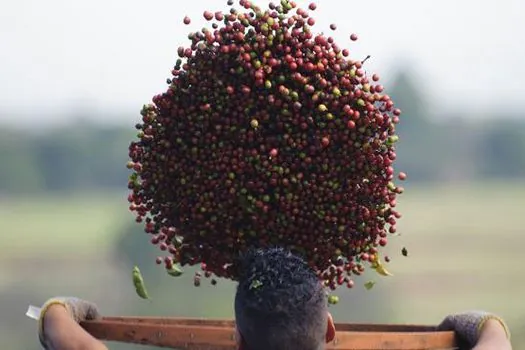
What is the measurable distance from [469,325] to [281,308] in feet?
4.12

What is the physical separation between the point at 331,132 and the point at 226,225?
570 millimetres

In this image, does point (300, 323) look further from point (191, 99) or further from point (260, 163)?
point (191, 99)

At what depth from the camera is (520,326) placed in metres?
45.6

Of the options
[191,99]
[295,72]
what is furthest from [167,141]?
[295,72]

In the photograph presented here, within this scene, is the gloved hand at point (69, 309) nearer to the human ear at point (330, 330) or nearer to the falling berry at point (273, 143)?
the falling berry at point (273, 143)

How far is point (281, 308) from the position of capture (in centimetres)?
404

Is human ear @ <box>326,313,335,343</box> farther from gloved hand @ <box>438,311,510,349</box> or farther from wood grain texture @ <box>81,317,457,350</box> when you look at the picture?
gloved hand @ <box>438,311,510,349</box>

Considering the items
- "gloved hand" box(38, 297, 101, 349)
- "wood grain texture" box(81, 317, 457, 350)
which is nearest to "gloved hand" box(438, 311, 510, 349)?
"wood grain texture" box(81, 317, 457, 350)

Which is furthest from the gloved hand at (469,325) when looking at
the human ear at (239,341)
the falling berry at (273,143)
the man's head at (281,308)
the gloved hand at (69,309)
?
the gloved hand at (69,309)

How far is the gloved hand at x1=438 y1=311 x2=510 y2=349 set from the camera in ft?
16.3

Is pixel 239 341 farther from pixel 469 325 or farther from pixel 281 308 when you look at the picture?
pixel 469 325

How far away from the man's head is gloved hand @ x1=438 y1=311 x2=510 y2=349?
102cm

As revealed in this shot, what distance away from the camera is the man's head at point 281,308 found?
4039 millimetres

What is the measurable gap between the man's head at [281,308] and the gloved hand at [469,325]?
3.33ft
